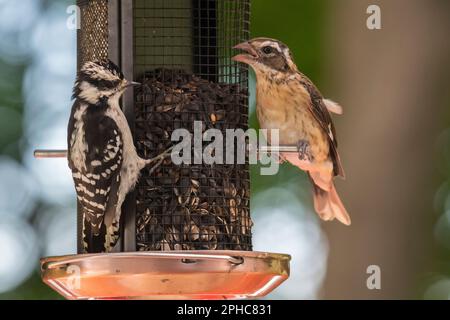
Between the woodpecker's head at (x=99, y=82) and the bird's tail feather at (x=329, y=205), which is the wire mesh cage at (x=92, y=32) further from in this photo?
the bird's tail feather at (x=329, y=205)

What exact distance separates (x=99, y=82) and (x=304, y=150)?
1.63 meters

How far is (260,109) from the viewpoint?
9.53m

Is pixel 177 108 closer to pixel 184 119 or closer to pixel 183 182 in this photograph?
pixel 184 119

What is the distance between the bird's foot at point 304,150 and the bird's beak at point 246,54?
69 cm

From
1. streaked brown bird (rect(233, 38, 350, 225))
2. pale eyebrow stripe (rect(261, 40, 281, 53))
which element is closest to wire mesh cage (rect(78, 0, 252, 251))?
pale eyebrow stripe (rect(261, 40, 281, 53))

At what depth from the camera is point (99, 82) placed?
8203mm

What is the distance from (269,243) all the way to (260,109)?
357 cm

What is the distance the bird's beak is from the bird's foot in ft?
2.26

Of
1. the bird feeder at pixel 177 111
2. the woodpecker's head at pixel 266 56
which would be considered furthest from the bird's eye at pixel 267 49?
the bird feeder at pixel 177 111

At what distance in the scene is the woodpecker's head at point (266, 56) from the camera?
8781 millimetres

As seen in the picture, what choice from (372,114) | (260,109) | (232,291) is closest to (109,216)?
(232,291)

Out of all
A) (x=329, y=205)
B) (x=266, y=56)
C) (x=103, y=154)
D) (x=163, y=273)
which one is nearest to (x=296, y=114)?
(x=266, y=56)
